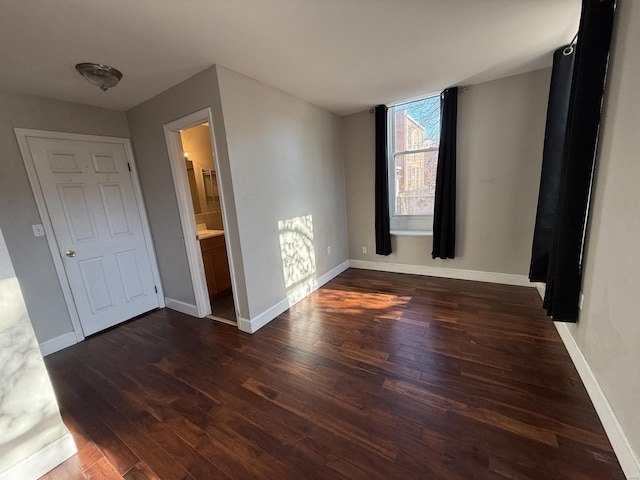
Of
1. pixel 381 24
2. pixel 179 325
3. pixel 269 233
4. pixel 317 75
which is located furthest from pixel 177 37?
pixel 179 325

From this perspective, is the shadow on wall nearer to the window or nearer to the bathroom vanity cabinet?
the bathroom vanity cabinet

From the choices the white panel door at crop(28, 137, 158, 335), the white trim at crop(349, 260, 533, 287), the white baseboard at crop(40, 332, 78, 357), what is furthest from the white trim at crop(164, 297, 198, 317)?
the white trim at crop(349, 260, 533, 287)

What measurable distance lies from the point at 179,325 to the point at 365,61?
321cm

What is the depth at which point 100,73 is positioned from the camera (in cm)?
190

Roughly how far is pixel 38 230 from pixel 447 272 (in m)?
4.56

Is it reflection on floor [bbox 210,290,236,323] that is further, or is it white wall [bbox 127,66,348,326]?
reflection on floor [bbox 210,290,236,323]

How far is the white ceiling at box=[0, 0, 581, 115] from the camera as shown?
56.7 inches

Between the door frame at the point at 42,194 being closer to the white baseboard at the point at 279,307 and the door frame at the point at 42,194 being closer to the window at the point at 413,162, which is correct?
the white baseboard at the point at 279,307

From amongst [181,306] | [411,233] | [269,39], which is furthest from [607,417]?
[181,306]

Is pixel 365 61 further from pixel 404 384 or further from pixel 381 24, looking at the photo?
pixel 404 384

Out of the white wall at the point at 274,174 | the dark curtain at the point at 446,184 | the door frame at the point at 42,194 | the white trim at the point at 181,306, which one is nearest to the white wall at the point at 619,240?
the dark curtain at the point at 446,184

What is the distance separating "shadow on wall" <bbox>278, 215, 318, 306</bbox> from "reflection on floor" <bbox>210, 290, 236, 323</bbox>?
0.68m

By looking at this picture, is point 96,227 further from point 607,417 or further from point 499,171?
point 499,171

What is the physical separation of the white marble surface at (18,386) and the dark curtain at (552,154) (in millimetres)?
3739
